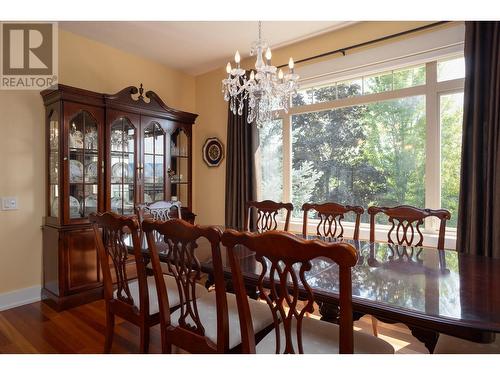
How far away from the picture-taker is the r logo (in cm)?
269

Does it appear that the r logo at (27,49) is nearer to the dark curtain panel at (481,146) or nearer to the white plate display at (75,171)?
the white plate display at (75,171)

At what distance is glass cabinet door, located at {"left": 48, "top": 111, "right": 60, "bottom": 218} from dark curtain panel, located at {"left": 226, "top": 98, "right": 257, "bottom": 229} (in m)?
1.77

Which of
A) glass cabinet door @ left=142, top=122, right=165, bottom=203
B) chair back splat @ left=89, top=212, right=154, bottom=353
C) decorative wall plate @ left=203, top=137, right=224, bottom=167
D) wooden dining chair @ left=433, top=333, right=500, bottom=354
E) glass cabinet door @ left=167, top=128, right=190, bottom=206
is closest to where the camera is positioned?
wooden dining chair @ left=433, top=333, right=500, bottom=354

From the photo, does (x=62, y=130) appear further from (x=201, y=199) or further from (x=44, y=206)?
(x=201, y=199)

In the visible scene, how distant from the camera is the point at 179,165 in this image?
149 inches

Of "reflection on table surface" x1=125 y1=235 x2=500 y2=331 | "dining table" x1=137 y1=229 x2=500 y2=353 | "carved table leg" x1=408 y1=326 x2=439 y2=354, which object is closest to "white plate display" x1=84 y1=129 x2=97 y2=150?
"dining table" x1=137 y1=229 x2=500 y2=353

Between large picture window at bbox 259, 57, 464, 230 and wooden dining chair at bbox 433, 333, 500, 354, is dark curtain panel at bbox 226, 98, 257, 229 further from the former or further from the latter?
wooden dining chair at bbox 433, 333, 500, 354

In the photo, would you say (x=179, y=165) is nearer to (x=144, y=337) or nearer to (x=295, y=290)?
(x=144, y=337)

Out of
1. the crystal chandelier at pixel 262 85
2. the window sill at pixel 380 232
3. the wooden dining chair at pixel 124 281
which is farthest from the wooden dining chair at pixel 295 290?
the window sill at pixel 380 232

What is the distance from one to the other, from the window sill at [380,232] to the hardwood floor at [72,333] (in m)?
0.72

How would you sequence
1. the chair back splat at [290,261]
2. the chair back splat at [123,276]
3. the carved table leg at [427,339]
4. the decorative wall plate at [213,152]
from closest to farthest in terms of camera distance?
the chair back splat at [290,261] → the carved table leg at [427,339] → the chair back splat at [123,276] → the decorative wall plate at [213,152]

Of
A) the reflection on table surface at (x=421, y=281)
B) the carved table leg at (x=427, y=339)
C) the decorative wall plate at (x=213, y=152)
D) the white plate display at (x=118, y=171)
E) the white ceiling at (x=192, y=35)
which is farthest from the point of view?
the decorative wall plate at (x=213, y=152)

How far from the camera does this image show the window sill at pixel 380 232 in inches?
96.4

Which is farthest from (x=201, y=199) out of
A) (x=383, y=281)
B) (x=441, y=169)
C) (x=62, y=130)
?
(x=383, y=281)
